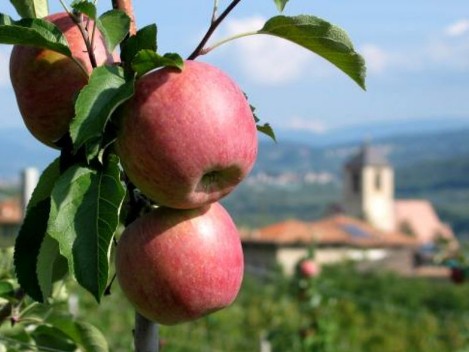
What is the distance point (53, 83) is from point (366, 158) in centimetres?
6019

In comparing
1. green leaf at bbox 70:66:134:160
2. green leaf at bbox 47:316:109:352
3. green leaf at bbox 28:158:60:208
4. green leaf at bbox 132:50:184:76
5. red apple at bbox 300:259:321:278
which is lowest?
red apple at bbox 300:259:321:278

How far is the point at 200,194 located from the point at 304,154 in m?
160

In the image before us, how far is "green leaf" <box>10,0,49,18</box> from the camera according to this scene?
1.11m

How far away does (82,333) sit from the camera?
4.19 ft

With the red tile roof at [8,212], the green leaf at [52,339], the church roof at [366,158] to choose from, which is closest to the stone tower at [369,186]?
the church roof at [366,158]

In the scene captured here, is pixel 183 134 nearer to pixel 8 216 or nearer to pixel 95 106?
pixel 95 106

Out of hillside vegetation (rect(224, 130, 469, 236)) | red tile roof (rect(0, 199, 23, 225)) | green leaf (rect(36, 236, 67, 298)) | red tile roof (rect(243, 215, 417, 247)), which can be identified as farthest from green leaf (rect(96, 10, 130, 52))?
hillside vegetation (rect(224, 130, 469, 236))

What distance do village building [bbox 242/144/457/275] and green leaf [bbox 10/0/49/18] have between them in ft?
16.1

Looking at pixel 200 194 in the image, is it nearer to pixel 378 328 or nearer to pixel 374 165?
pixel 378 328

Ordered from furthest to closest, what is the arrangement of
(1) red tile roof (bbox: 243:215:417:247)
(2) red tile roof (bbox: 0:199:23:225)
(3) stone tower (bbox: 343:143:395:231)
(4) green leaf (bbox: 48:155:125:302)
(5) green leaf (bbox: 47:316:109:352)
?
1. (3) stone tower (bbox: 343:143:395:231)
2. (2) red tile roof (bbox: 0:199:23:225)
3. (1) red tile roof (bbox: 243:215:417:247)
4. (5) green leaf (bbox: 47:316:109:352)
5. (4) green leaf (bbox: 48:155:125:302)

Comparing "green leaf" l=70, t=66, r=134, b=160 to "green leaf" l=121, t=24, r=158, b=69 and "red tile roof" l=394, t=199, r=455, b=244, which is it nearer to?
"green leaf" l=121, t=24, r=158, b=69

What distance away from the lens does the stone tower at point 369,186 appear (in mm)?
60500

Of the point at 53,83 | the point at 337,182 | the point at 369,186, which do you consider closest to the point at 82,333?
the point at 53,83

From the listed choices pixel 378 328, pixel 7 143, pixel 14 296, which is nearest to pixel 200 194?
pixel 14 296
